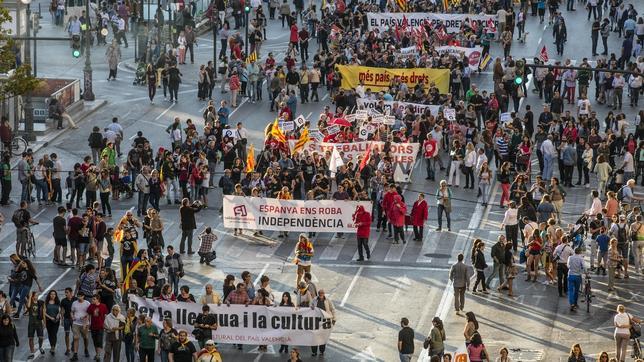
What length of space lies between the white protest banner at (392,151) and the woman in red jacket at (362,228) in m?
6.68

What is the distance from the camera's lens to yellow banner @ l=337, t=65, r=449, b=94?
6003cm

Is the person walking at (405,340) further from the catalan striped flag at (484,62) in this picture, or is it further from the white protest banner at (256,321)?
the catalan striped flag at (484,62)

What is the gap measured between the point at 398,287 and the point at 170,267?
539 centimetres

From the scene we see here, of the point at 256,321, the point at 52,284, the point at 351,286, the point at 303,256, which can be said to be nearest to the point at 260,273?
the point at 303,256

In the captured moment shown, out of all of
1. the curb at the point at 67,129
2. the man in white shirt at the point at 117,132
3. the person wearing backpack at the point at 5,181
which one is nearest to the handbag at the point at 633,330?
the person wearing backpack at the point at 5,181

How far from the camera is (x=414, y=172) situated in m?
52.5

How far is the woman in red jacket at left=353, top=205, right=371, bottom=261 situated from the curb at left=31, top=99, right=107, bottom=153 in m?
15.2

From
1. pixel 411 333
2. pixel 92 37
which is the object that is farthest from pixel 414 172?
pixel 92 37

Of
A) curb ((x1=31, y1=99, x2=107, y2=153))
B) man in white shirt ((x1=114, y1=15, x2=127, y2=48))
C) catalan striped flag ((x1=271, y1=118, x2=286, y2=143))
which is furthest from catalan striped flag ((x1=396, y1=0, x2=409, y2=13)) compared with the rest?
catalan striped flag ((x1=271, y1=118, x2=286, y2=143))

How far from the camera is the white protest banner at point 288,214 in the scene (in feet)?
147

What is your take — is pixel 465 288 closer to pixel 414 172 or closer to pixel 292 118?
pixel 414 172

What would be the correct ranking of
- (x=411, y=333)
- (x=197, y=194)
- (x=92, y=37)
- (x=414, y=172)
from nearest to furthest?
(x=411, y=333)
(x=197, y=194)
(x=414, y=172)
(x=92, y=37)

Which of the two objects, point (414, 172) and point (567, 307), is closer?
point (567, 307)

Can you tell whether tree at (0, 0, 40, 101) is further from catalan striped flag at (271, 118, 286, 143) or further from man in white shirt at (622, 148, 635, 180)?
man in white shirt at (622, 148, 635, 180)
